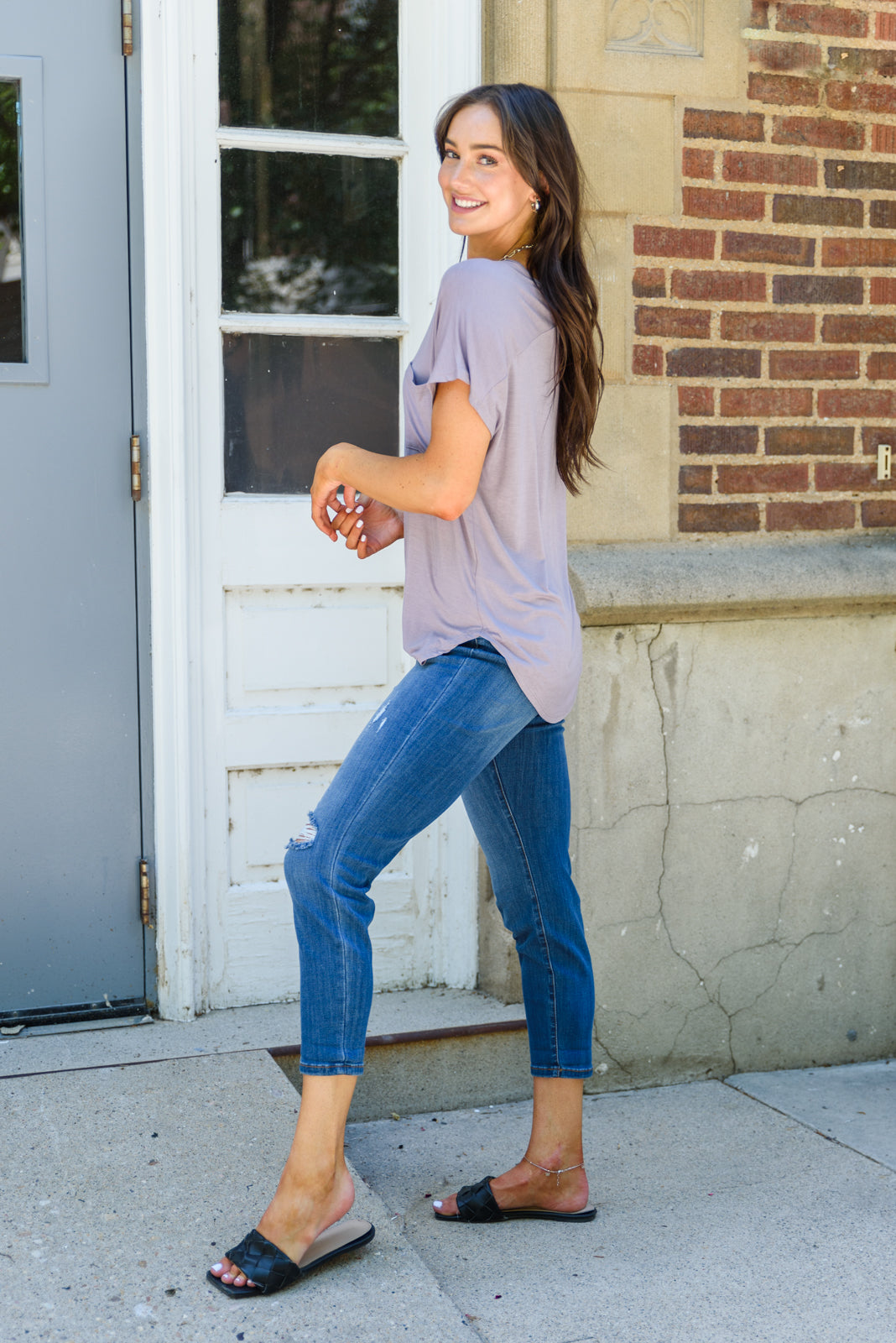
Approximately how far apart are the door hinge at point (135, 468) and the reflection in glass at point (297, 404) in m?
0.21

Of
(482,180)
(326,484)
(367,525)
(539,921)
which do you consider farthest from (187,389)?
(539,921)

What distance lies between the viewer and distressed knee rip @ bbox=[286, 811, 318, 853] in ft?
7.13

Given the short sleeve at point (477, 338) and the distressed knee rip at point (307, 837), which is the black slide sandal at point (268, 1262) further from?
the short sleeve at point (477, 338)

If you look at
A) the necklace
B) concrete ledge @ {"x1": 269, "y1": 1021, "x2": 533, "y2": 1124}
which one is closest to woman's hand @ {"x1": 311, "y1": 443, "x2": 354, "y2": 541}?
the necklace

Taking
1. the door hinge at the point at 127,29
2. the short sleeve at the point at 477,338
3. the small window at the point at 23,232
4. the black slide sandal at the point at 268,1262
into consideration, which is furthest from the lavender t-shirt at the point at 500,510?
the door hinge at the point at 127,29

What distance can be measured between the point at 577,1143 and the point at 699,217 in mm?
2179

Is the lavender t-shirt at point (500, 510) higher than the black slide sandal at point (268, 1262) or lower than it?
higher

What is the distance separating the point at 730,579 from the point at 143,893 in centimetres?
163

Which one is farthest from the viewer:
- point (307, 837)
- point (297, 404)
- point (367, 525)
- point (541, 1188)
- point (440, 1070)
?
point (297, 404)

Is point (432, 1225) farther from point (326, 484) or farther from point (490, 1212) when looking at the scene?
point (326, 484)

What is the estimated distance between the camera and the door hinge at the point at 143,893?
330cm

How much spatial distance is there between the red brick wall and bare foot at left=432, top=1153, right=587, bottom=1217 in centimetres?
159

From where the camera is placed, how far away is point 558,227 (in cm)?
223

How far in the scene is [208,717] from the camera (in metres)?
3.33
